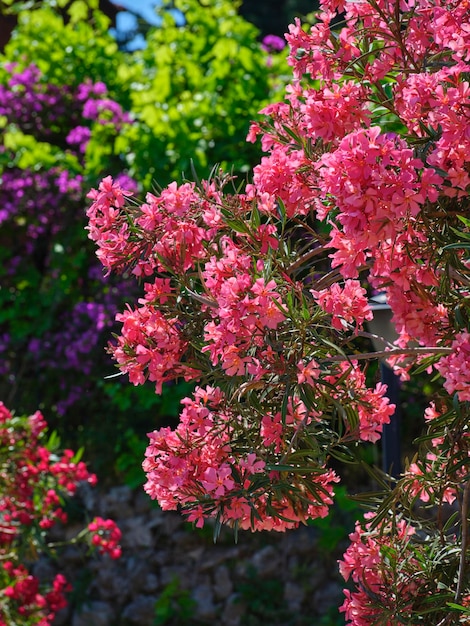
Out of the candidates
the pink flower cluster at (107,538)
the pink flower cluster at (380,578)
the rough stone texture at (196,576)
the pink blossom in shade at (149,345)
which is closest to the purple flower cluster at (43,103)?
the rough stone texture at (196,576)

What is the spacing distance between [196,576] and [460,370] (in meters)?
4.53

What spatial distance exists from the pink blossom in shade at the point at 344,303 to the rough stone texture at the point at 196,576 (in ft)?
13.5

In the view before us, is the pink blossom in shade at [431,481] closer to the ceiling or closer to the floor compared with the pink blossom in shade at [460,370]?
closer to the floor

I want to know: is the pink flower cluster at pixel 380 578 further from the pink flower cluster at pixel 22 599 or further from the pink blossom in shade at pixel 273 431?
the pink flower cluster at pixel 22 599

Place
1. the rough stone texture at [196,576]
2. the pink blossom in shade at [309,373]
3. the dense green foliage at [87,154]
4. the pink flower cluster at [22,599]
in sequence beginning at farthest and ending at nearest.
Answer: the dense green foliage at [87,154] → the rough stone texture at [196,576] → the pink flower cluster at [22,599] → the pink blossom in shade at [309,373]

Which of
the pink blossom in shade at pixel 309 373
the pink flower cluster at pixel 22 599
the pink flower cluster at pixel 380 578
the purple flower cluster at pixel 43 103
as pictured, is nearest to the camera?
the pink blossom in shade at pixel 309 373

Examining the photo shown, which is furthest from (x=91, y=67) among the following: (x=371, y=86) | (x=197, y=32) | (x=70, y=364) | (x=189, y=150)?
(x=371, y=86)

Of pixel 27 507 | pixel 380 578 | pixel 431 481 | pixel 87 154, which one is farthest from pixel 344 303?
pixel 87 154

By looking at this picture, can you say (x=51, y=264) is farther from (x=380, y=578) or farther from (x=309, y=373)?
(x=309, y=373)

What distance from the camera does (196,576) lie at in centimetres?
579

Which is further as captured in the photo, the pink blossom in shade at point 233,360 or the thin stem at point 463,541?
the thin stem at point 463,541

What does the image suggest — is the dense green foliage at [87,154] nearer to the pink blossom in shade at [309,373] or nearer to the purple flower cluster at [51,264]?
the purple flower cluster at [51,264]

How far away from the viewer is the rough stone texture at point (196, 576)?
18.4 ft

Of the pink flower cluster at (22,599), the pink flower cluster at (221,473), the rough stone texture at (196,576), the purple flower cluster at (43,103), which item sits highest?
the pink flower cluster at (221,473)
